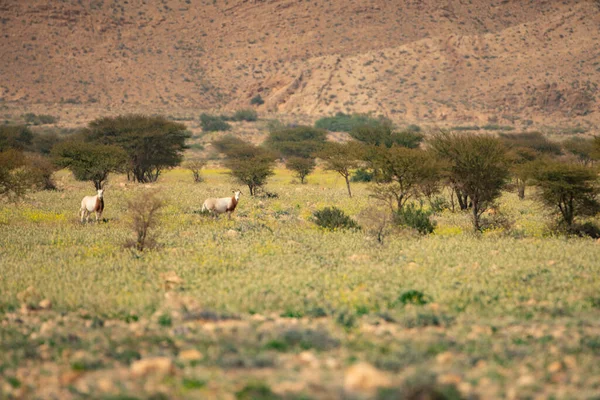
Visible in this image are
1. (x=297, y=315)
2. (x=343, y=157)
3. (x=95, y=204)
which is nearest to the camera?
(x=297, y=315)

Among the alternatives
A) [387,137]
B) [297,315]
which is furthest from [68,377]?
[387,137]

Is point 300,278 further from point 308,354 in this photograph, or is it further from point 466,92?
point 466,92

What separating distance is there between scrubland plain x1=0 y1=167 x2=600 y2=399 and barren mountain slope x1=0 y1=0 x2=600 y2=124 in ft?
241

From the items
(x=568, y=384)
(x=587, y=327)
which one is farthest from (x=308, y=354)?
(x=587, y=327)

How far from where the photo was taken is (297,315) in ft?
33.3

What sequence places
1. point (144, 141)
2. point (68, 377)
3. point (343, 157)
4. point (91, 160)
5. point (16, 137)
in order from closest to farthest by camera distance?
point (68, 377) < point (91, 160) < point (343, 157) < point (144, 141) < point (16, 137)

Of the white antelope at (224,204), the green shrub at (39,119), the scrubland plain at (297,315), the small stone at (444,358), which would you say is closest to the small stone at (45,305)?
the scrubland plain at (297,315)

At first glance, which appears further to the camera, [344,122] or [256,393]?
[344,122]

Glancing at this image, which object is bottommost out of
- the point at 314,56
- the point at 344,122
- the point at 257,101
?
the point at 344,122

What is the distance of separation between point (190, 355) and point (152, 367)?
0.69 meters

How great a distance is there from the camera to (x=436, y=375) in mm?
6996

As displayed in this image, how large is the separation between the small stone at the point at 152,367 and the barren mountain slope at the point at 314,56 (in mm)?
82401

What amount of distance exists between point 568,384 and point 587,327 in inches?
104

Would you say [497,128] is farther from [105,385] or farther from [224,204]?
[105,385]
